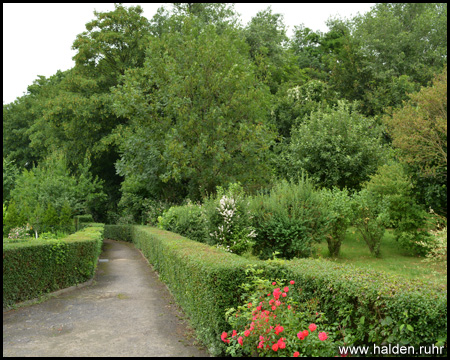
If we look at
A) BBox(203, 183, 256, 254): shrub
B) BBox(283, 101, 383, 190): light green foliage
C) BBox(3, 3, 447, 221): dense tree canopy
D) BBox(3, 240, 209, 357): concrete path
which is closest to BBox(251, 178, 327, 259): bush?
BBox(203, 183, 256, 254): shrub

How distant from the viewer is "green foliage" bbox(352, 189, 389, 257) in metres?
14.0

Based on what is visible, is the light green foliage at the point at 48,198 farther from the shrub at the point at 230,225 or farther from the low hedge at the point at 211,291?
the low hedge at the point at 211,291

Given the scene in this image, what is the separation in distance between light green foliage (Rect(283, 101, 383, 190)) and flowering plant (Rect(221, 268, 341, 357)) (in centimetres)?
1589

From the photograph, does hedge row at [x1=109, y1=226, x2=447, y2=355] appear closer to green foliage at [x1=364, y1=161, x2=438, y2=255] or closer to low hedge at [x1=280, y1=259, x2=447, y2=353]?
low hedge at [x1=280, y1=259, x2=447, y2=353]

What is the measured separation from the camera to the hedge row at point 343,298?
3.43 m

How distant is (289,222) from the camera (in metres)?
10.6

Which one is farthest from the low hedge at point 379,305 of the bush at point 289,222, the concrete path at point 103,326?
→ the bush at point 289,222

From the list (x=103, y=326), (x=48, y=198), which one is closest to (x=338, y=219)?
(x=103, y=326)

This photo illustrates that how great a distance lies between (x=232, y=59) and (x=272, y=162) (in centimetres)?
668

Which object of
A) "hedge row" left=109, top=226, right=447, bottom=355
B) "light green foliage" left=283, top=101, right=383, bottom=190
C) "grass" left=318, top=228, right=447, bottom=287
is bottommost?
"grass" left=318, top=228, right=447, bottom=287

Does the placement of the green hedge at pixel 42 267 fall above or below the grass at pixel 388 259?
above

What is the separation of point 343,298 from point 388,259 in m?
11.0

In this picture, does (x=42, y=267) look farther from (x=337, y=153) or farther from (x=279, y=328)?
(x=337, y=153)

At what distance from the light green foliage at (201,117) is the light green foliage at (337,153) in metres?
2.25
